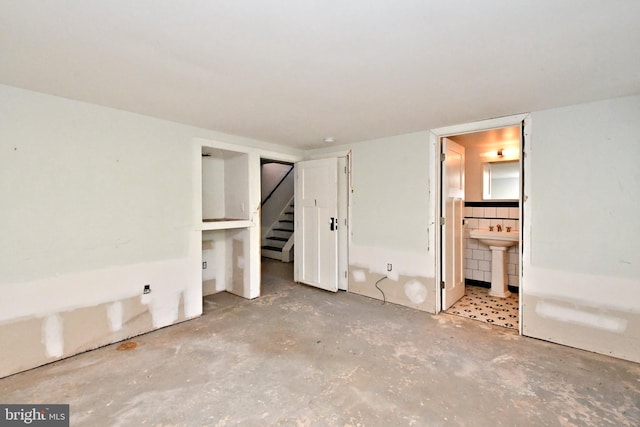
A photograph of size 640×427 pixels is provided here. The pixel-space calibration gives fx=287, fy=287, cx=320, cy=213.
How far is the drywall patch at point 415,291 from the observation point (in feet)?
11.2

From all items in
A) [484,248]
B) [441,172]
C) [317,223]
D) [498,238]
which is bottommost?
[484,248]

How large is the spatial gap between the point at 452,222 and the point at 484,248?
3.84 feet

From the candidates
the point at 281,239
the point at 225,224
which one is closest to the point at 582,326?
the point at 225,224

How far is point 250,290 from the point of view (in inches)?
151

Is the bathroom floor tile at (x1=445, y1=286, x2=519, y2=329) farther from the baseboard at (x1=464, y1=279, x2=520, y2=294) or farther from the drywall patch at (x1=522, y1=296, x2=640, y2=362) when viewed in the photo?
the drywall patch at (x1=522, y1=296, x2=640, y2=362)

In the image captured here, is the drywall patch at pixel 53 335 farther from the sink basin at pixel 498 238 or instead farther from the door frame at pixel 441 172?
the sink basin at pixel 498 238

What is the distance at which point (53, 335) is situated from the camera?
7.60 feet

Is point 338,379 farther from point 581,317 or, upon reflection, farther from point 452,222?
point 452,222

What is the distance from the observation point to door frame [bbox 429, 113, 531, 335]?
2.76 metres

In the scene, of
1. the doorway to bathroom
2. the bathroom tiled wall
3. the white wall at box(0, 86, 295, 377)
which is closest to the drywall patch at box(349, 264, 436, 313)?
the doorway to bathroom

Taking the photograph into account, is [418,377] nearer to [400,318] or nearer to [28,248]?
[400,318]

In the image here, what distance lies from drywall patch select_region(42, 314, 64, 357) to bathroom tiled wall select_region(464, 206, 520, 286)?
4900 mm

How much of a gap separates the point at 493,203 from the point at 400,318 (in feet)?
7.90

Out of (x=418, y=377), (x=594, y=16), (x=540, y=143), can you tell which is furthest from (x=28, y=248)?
(x=540, y=143)
